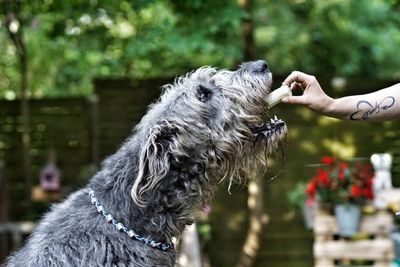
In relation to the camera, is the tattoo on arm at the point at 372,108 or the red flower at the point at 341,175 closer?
the tattoo on arm at the point at 372,108

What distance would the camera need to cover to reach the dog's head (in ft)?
8.81

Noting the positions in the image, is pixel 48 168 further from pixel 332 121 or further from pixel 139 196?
pixel 139 196

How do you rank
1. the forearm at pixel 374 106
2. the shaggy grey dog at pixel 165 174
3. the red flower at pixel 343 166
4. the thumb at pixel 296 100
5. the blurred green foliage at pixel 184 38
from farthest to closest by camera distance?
the blurred green foliage at pixel 184 38, the red flower at pixel 343 166, the forearm at pixel 374 106, the thumb at pixel 296 100, the shaggy grey dog at pixel 165 174

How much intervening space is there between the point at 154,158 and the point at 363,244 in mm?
3771

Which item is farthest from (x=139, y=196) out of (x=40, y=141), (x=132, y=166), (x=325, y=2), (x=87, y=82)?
(x=87, y=82)

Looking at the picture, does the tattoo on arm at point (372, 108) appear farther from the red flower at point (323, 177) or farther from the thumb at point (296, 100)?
the red flower at point (323, 177)

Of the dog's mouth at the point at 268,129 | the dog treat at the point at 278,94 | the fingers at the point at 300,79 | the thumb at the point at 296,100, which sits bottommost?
the dog's mouth at the point at 268,129

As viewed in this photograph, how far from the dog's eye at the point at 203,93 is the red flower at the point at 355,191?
3.42 metres

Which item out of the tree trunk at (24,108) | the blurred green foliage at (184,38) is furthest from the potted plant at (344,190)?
the tree trunk at (24,108)

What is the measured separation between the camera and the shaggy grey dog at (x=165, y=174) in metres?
2.57

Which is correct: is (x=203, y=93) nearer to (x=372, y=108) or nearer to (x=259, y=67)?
(x=259, y=67)

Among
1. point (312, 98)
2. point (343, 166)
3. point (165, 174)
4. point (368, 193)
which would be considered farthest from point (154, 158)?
point (343, 166)

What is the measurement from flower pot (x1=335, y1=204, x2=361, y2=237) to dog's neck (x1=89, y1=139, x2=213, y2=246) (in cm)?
338

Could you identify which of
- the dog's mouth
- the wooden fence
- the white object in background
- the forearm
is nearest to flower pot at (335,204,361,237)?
the white object in background
